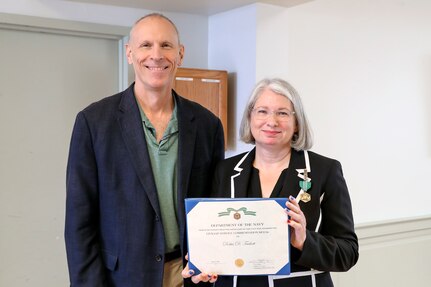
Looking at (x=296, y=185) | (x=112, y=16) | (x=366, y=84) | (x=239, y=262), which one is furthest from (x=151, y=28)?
(x=366, y=84)

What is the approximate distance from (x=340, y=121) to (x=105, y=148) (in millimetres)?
2046

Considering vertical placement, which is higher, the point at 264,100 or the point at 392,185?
the point at 264,100

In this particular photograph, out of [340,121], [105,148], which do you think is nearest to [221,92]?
[340,121]

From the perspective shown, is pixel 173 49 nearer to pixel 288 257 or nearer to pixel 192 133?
pixel 192 133

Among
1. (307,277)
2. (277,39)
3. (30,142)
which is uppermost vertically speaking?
(277,39)

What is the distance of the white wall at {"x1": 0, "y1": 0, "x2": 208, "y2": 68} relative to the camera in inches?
109

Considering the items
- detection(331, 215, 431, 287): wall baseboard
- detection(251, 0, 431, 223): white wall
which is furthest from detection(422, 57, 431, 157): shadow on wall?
detection(331, 215, 431, 287): wall baseboard

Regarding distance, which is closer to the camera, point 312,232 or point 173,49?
point 312,232

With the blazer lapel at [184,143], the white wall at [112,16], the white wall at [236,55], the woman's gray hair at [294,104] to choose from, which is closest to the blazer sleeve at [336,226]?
the woman's gray hair at [294,104]

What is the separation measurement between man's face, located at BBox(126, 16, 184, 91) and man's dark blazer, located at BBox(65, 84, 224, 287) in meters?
0.13

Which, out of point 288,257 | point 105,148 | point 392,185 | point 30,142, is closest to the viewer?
point 288,257

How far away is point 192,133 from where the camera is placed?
1.89 m

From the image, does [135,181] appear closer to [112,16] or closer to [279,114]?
[279,114]

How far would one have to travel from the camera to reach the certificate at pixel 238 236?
1584mm
